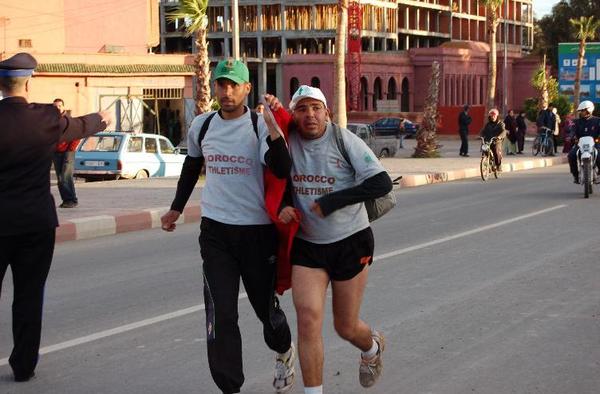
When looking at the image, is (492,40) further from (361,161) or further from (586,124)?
(361,161)

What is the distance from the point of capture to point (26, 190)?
22.7ft

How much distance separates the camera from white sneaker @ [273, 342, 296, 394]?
6746mm

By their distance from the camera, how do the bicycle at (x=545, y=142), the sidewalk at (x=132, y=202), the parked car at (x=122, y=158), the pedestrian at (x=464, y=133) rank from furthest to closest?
1. the pedestrian at (x=464, y=133)
2. the bicycle at (x=545, y=142)
3. the parked car at (x=122, y=158)
4. the sidewalk at (x=132, y=202)

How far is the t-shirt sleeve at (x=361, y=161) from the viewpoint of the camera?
627 cm

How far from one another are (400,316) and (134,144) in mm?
20753

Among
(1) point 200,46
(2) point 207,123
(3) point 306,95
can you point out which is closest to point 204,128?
(2) point 207,123

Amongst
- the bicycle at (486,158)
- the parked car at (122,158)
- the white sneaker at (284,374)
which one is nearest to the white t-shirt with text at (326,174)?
the white sneaker at (284,374)

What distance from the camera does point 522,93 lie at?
98.4 m

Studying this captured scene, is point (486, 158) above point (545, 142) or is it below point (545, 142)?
above

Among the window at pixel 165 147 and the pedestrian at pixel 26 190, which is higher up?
the pedestrian at pixel 26 190

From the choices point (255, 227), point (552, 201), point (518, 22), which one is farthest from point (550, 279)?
point (518, 22)

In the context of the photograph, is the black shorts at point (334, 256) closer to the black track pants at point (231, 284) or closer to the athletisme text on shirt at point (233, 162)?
the black track pants at point (231, 284)

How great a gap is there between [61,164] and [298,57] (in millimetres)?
64987

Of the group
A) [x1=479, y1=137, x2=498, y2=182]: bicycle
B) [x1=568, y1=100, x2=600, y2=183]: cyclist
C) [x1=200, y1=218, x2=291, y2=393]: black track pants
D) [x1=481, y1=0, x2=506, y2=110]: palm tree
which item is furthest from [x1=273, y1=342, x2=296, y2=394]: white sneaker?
[x1=481, y1=0, x2=506, y2=110]: palm tree
